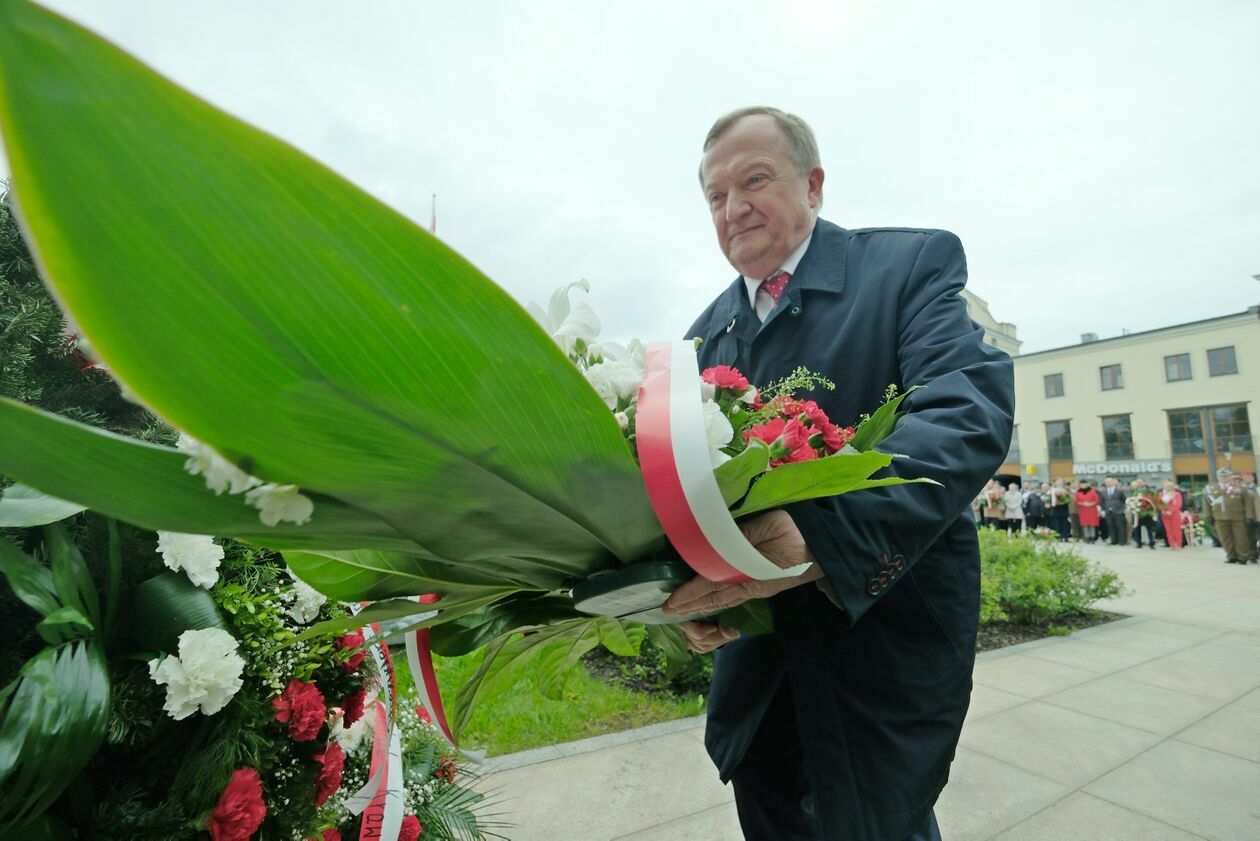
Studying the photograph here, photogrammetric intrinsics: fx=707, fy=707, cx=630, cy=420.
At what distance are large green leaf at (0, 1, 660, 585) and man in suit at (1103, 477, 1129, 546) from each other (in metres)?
22.9

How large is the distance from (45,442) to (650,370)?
0.53 metres

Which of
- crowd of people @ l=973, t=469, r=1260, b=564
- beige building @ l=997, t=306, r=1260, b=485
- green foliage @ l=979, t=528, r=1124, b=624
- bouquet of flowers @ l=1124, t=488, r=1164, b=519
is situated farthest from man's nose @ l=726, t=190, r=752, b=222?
beige building @ l=997, t=306, r=1260, b=485

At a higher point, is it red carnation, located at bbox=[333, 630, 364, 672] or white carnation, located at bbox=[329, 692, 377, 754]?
red carnation, located at bbox=[333, 630, 364, 672]

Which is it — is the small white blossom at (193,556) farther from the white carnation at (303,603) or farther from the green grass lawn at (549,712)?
the green grass lawn at (549,712)

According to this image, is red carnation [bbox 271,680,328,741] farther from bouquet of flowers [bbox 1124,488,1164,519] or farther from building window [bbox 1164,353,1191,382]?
building window [bbox 1164,353,1191,382]

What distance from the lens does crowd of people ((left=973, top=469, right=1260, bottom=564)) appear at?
14.2 meters

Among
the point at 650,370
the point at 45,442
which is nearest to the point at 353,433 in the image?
the point at 45,442

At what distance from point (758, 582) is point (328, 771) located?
45.2 inches

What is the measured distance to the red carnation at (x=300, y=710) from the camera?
4.73 ft

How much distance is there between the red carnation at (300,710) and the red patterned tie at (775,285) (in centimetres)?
134

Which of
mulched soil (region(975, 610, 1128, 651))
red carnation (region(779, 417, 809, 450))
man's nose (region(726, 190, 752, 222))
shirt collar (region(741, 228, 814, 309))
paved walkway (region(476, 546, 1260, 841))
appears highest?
man's nose (region(726, 190, 752, 222))

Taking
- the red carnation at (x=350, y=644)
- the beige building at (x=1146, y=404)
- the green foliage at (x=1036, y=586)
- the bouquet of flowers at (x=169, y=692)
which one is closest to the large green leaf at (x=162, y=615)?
the bouquet of flowers at (x=169, y=692)

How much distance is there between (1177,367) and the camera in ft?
123

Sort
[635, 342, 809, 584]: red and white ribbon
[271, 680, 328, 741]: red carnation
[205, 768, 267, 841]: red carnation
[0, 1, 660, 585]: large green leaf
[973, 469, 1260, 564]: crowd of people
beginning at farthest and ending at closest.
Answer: [973, 469, 1260, 564]: crowd of people → [271, 680, 328, 741]: red carnation → [205, 768, 267, 841]: red carnation → [635, 342, 809, 584]: red and white ribbon → [0, 1, 660, 585]: large green leaf
